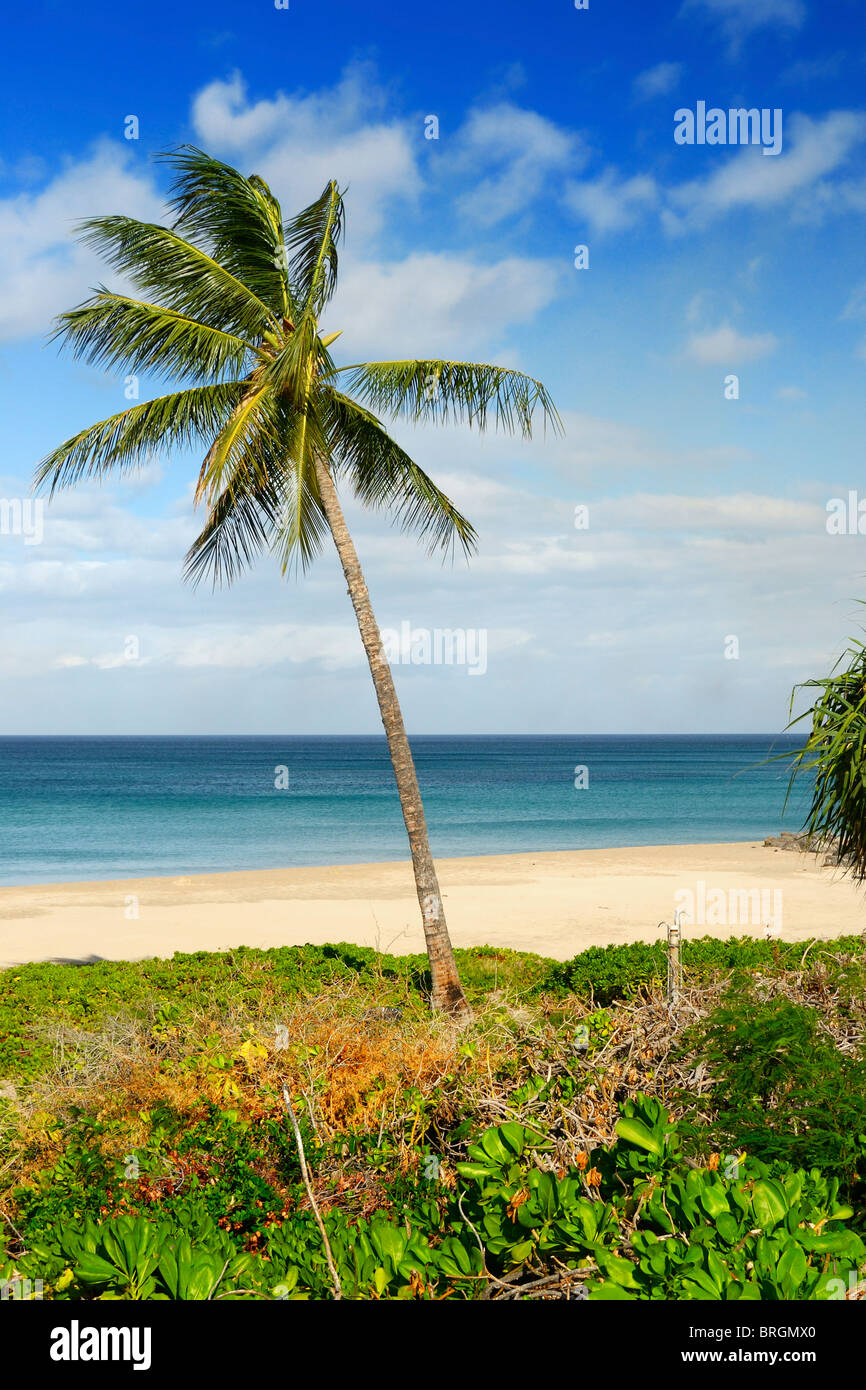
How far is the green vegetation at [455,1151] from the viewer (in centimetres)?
230

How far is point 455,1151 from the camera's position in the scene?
4.29m

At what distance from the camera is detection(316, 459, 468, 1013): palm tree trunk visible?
32.3 ft

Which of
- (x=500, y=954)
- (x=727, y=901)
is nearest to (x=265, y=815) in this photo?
(x=727, y=901)

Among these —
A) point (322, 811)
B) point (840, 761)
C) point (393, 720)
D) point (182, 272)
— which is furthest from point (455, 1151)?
point (322, 811)

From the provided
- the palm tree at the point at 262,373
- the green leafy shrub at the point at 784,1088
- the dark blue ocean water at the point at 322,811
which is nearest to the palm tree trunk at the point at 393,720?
the palm tree at the point at 262,373

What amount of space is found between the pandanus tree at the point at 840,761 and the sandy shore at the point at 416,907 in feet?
25.9

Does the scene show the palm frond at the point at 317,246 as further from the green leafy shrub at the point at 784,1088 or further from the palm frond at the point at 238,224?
the green leafy shrub at the point at 784,1088

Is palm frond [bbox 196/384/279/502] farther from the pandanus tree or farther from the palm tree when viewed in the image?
the pandanus tree

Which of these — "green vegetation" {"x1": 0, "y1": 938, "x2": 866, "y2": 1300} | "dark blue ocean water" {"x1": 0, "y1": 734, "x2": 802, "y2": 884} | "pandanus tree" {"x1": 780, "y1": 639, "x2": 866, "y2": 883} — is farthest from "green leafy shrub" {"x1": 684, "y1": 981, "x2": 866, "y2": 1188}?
"dark blue ocean water" {"x1": 0, "y1": 734, "x2": 802, "y2": 884}

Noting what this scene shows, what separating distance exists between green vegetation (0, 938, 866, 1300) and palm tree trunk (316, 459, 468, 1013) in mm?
1886

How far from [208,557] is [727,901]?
15.0 metres

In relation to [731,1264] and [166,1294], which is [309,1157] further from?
[731,1264]

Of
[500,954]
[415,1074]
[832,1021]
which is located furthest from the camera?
[500,954]
